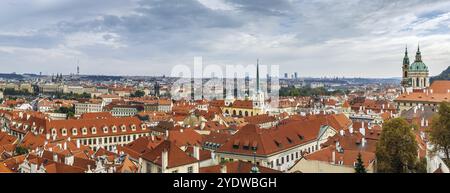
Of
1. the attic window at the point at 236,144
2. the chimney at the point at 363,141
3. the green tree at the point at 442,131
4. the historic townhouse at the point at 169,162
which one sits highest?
the green tree at the point at 442,131

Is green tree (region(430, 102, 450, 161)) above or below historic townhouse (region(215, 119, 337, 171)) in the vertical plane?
above

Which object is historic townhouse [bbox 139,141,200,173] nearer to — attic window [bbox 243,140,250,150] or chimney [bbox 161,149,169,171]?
chimney [bbox 161,149,169,171]

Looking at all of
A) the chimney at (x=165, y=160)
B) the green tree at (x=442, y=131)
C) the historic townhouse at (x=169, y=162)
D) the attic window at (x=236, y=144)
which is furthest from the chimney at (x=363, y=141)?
the chimney at (x=165, y=160)

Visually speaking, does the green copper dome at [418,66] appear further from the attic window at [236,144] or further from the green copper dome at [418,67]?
the attic window at [236,144]

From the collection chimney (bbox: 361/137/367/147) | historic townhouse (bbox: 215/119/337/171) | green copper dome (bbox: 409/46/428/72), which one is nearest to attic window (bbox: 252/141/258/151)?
historic townhouse (bbox: 215/119/337/171)

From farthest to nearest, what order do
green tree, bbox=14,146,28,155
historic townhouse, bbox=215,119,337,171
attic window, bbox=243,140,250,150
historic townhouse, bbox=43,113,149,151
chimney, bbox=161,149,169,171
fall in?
1. historic townhouse, bbox=43,113,149,151
2. green tree, bbox=14,146,28,155
3. attic window, bbox=243,140,250,150
4. historic townhouse, bbox=215,119,337,171
5. chimney, bbox=161,149,169,171

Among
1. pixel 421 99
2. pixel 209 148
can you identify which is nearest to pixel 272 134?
pixel 209 148
